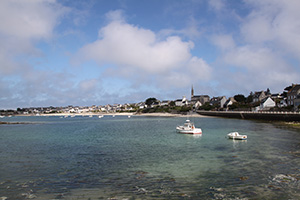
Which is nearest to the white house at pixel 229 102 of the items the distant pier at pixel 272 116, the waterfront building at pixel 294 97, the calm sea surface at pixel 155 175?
the distant pier at pixel 272 116

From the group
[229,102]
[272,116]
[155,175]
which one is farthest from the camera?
[229,102]

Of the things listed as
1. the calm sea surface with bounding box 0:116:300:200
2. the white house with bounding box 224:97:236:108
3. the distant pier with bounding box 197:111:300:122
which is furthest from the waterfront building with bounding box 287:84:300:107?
the calm sea surface with bounding box 0:116:300:200

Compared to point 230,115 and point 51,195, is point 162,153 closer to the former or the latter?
point 51,195

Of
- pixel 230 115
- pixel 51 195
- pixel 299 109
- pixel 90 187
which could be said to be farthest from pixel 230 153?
pixel 230 115

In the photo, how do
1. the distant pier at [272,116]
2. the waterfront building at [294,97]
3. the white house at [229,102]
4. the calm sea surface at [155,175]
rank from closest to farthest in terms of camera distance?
the calm sea surface at [155,175] < the distant pier at [272,116] < the waterfront building at [294,97] < the white house at [229,102]

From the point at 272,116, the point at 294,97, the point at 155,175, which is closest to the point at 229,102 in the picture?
the point at 294,97

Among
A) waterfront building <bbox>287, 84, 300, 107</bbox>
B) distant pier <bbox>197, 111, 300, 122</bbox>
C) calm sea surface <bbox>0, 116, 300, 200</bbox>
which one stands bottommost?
calm sea surface <bbox>0, 116, 300, 200</bbox>

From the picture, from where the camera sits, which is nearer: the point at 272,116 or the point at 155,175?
the point at 155,175

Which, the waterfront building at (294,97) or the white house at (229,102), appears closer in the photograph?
the waterfront building at (294,97)

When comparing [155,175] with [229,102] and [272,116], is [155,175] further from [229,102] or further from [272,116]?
[229,102]

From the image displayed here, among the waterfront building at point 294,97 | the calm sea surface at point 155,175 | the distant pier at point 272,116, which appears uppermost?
the waterfront building at point 294,97

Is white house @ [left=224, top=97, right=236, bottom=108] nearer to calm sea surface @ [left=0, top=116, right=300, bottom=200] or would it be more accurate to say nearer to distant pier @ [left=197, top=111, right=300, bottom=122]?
distant pier @ [left=197, top=111, right=300, bottom=122]

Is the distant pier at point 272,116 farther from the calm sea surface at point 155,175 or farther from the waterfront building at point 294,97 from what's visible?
the calm sea surface at point 155,175

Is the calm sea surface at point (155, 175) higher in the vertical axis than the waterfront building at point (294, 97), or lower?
lower
